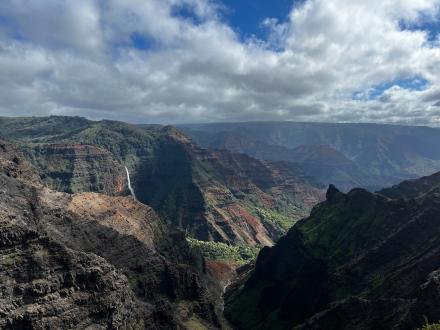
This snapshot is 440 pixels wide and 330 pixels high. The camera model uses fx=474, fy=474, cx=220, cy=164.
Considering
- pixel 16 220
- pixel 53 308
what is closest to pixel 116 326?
pixel 53 308

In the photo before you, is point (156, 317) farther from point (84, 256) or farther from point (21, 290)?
point (21, 290)

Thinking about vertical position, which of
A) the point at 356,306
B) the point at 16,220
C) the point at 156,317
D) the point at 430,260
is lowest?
the point at 156,317

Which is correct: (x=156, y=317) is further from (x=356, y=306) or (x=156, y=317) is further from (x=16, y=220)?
(x=356, y=306)

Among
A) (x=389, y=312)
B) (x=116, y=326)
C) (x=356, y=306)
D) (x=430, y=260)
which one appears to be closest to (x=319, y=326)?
(x=356, y=306)

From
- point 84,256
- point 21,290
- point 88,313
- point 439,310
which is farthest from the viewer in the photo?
point 84,256

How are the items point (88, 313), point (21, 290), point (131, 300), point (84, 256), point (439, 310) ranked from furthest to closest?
point (131, 300), point (84, 256), point (88, 313), point (21, 290), point (439, 310)

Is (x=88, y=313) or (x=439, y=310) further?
(x=88, y=313)

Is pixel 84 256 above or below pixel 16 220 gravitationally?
below

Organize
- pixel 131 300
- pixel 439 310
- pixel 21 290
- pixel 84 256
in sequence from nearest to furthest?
pixel 439 310
pixel 21 290
pixel 84 256
pixel 131 300

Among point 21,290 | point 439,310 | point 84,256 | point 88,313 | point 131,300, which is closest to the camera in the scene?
point 439,310
